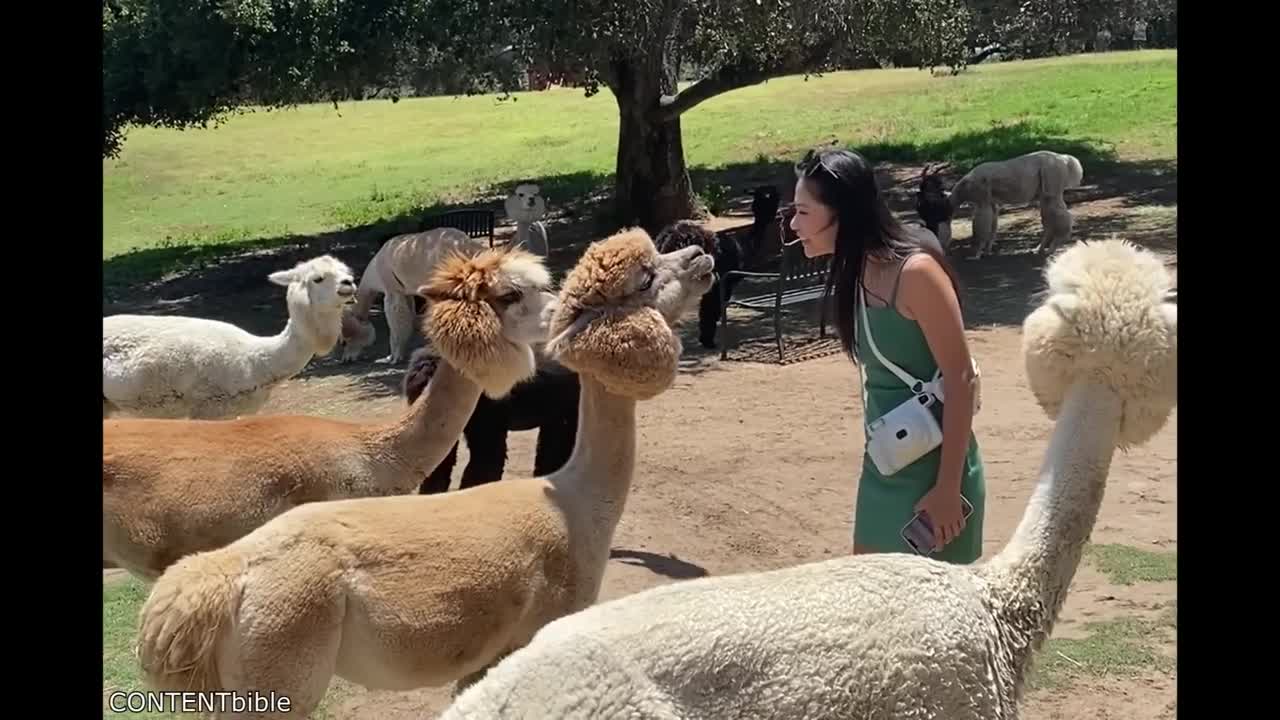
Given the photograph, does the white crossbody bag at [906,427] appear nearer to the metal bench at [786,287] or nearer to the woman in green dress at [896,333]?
the woman in green dress at [896,333]

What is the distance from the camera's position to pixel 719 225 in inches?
760

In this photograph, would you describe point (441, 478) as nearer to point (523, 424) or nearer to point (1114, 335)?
point (523, 424)

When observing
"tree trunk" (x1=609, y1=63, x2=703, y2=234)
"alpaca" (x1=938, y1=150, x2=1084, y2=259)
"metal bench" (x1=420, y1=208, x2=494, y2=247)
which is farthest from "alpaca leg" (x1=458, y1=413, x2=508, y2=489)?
"tree trunk" (x1=609, y1=63, x2=703, y2=234)

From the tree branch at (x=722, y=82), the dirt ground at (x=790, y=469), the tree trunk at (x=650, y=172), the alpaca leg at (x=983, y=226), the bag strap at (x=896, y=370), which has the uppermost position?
the tree branch at (x=722, y=82)

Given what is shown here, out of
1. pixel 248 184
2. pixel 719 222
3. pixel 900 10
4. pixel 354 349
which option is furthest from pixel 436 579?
pixel 248 184

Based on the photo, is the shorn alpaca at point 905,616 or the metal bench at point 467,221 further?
the metal bench at point 467,221

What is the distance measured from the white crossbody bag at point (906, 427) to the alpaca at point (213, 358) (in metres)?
4.88

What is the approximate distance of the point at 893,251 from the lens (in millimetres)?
3656

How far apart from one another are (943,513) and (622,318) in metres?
1.31

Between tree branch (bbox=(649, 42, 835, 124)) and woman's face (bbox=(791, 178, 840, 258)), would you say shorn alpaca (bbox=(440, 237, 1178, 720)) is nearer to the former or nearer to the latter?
woman's face (bbox=(791, 178, 840, 258))

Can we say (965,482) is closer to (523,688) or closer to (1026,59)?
(523,688)

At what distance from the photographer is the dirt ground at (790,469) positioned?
5781mm

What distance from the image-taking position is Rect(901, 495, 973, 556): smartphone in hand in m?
3.52

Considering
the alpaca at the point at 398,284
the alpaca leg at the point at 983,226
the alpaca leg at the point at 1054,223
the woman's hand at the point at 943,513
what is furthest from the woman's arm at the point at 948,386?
the alpaca leg at the point at 983,226
